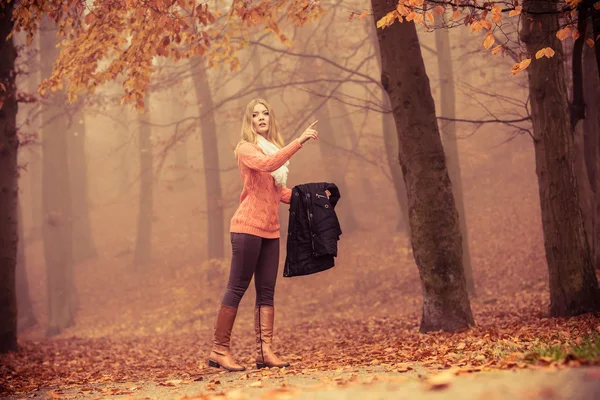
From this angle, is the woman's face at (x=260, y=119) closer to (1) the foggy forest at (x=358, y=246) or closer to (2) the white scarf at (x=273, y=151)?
(2) the white scarf at (x=273, y=151)

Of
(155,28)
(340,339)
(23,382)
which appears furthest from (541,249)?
(23,382)

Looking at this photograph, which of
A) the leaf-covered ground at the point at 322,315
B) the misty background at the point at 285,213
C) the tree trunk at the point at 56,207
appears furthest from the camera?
the tree trunk at the point at 56,207

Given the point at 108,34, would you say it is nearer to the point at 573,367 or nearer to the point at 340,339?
the point at 340,339

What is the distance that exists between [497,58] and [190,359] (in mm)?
14931

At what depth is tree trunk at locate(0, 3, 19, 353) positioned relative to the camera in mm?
9492

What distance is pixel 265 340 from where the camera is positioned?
6.05 metres

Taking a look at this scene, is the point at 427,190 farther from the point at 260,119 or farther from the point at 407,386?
the point at 407,386

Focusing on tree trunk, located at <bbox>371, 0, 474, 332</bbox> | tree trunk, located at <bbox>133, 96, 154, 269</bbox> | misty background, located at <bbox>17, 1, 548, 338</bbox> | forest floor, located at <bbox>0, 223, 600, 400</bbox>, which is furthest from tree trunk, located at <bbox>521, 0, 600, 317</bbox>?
tree trunk, located at <bbox>133, 96, 154, 269</bbox>

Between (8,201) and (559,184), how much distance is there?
25.3 ft

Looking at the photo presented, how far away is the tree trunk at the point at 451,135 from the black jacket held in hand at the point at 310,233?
802 cm

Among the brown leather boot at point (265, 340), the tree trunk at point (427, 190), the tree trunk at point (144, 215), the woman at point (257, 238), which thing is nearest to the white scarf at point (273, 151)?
the woman at point (257, 238)

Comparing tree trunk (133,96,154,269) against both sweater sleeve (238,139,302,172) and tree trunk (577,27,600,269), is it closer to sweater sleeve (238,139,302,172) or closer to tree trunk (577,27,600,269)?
tree trunk (577,27,600,269)

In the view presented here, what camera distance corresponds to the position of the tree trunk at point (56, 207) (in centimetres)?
1644

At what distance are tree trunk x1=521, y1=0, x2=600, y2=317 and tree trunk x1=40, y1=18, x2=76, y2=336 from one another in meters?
12.6
